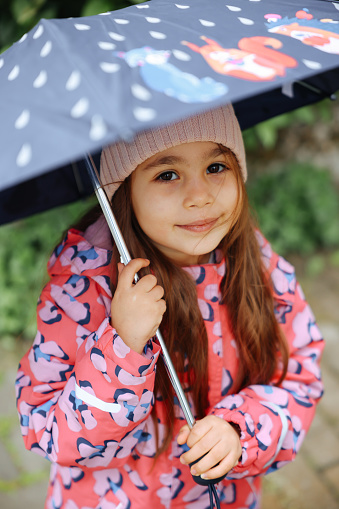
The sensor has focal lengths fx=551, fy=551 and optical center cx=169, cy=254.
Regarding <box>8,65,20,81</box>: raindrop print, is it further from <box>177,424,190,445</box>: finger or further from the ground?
the ground

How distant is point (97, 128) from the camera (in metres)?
0.89

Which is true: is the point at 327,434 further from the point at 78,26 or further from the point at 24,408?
the point at 78,26

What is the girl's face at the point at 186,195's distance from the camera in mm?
1438

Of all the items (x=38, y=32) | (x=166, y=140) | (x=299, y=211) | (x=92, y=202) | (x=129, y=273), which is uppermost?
(x=38, y=32)

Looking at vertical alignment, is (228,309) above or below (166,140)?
below

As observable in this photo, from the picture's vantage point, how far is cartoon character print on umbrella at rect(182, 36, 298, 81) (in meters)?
1.02

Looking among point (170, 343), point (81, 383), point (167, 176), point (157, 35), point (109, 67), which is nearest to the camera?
point (109, 67)

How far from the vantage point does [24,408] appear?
1.54 meters

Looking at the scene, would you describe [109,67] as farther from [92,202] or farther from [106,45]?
[92,202]

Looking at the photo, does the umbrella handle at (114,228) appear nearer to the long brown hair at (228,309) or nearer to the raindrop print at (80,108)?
the long brown hair at (228,309)

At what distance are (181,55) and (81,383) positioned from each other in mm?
796

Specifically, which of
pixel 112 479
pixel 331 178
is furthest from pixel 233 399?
pixel 331 178

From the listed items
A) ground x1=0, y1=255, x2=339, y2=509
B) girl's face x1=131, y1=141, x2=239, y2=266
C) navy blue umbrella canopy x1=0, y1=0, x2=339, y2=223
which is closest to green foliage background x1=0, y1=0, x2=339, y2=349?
ground x1=0, y1=255, x2=339, y2=509

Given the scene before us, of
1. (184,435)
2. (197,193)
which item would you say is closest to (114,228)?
(197,193)
